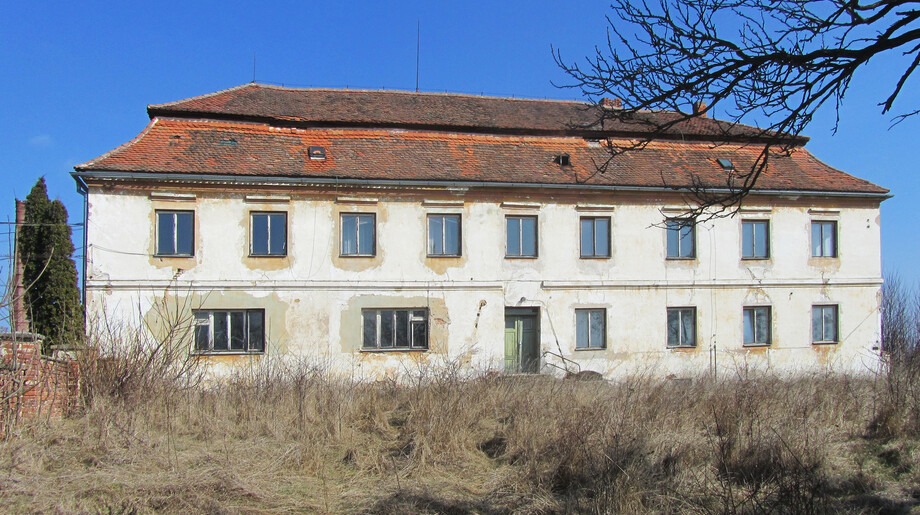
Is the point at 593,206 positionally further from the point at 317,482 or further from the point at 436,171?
the point at 317,482

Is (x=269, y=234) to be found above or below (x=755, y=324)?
above

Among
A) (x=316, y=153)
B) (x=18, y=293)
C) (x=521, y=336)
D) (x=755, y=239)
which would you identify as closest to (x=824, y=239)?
(x=755, y=239)

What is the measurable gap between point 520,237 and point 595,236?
7.12 ft

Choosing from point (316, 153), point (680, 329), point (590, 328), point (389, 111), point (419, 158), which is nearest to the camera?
point (316, 153)

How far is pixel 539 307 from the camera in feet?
59.0

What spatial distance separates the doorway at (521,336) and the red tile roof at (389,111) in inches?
200

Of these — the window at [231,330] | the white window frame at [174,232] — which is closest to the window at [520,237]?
the window at [231,330]

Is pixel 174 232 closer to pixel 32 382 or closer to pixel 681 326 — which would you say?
pixel 32 382

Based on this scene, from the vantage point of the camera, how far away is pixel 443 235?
17.7m

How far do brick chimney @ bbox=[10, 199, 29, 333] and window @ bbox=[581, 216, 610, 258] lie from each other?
42.9 ft

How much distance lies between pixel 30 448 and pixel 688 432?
28.3 ft

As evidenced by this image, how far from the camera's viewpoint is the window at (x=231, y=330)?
639 inches

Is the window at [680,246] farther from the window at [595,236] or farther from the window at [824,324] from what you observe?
the window at [824,324]

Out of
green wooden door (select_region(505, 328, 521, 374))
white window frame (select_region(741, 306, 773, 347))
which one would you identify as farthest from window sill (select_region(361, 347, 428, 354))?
white window frame (select_region(741, 306, 773, 347))
